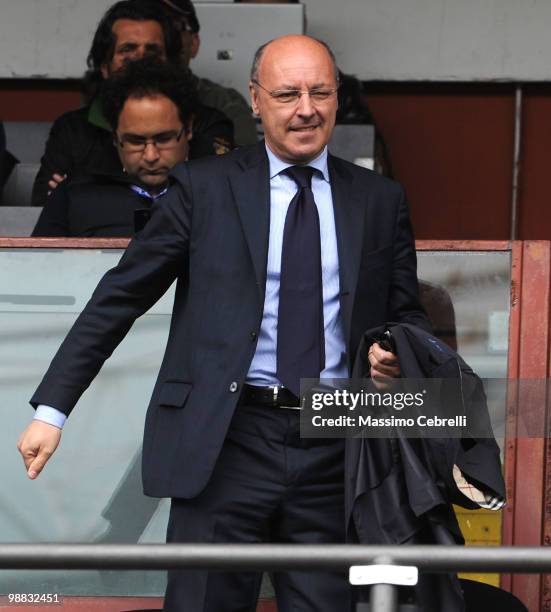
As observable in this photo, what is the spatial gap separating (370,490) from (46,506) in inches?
65.0

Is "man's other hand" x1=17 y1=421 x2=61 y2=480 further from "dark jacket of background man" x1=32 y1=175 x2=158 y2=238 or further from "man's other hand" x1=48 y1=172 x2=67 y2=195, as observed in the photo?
"man's other hand" x1=48 y1=172 x2=67 y2=195

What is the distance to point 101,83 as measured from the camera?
6066mm

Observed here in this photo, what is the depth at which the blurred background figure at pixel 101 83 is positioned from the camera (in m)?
5.93

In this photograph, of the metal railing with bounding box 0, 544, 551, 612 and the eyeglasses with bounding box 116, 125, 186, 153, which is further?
the eyeglasses with bounding box 116, 125, 186, 153

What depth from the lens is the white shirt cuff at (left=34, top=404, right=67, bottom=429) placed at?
353 centimetres

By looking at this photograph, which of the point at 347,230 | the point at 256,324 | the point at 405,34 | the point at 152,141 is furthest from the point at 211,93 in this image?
the point at 256,324

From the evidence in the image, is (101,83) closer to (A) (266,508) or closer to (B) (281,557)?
(A) (266,508)

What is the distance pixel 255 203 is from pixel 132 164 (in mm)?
1467

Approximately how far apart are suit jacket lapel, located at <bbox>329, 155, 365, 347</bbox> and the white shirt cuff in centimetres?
66

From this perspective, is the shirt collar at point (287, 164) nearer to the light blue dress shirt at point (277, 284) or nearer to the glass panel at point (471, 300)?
the light blue dress shirt at point (277, 284)

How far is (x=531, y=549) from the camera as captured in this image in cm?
288

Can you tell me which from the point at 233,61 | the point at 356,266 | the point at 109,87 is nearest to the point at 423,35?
the point at 233,61

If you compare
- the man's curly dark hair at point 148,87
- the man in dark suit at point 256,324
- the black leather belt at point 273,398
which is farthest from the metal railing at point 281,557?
the man's curly dark hair at point 148,87

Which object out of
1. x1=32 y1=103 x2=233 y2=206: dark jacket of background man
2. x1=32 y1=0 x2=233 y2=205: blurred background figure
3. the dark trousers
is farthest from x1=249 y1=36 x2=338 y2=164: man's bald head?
x1=32 y1=0 x2=233 y2=205: blurred background figure
